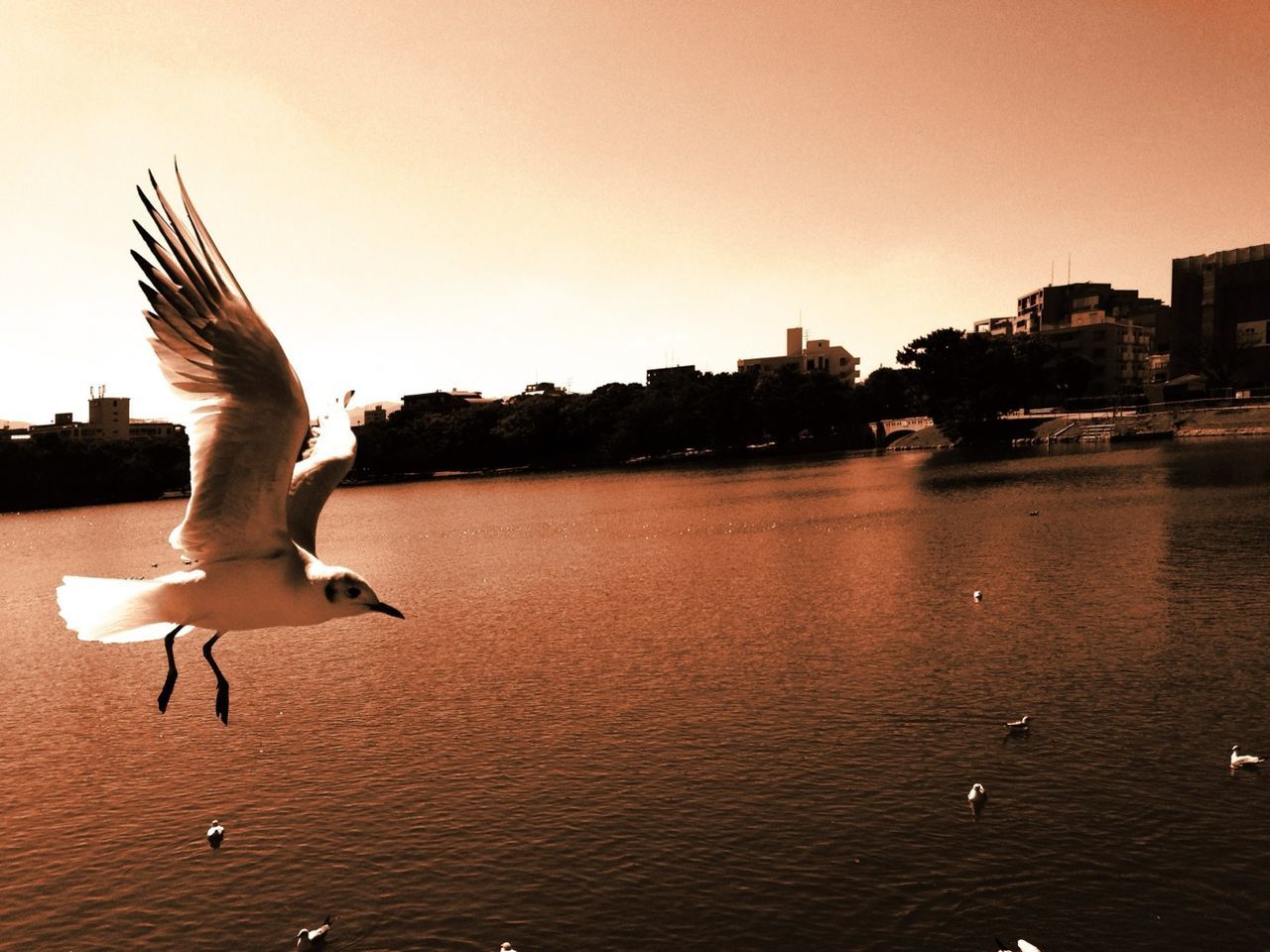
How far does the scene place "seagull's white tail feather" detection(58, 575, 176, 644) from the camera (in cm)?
725

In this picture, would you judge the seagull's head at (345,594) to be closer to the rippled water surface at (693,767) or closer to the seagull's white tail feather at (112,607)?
the seagull's white tail feather at (112,607)

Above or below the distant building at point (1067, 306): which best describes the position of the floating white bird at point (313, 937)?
below

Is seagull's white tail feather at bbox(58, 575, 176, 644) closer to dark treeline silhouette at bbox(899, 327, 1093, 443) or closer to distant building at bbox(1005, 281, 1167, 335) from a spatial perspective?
dark treeline silhouette at bbox(899, 327, 1093, 443)

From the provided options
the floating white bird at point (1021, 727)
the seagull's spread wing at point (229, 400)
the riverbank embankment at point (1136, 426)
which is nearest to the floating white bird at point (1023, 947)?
the floating white bird at point (1021, 727)

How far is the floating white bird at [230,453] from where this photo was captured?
680 centimetres

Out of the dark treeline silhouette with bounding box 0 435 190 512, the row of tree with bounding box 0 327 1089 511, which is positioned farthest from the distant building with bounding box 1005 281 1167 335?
the dark treeline silhouette with bounding box 0 435 190 512

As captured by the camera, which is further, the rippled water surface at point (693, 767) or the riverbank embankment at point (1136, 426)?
the riverbank embankment at point (1136, 426)

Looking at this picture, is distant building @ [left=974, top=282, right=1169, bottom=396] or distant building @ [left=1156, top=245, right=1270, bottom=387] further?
distant building @ [left=974, top=282, right=1169, bottom=396]

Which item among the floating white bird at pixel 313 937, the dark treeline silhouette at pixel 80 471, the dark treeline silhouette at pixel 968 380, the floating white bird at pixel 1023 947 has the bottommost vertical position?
the floating white bird at pixel 313 937

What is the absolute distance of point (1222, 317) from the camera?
13875cm

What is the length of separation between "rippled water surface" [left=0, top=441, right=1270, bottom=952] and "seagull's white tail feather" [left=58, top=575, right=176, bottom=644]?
322 inches

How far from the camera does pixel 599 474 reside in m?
131

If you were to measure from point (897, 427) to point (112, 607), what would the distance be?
5609 inches

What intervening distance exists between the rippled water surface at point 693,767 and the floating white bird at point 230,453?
27.7 feet
